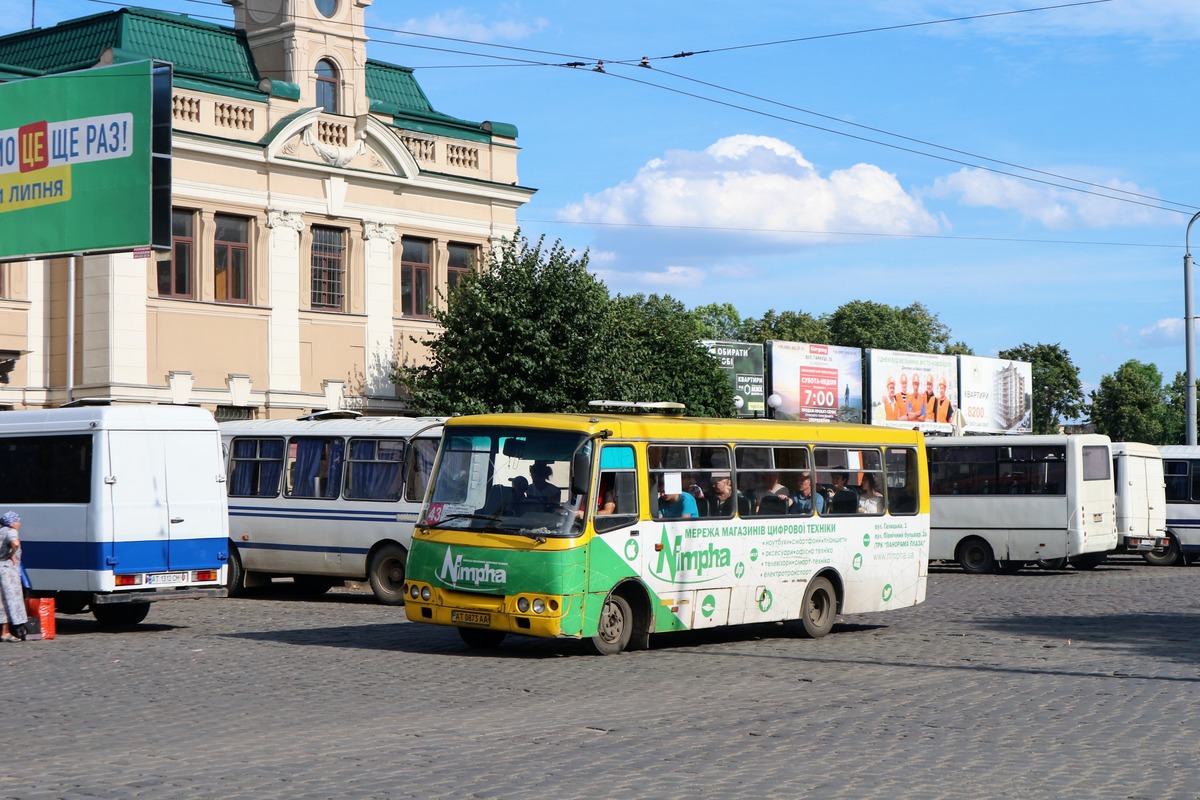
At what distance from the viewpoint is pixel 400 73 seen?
4291 cm

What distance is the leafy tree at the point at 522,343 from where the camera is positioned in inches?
1443

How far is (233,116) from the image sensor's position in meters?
35.8

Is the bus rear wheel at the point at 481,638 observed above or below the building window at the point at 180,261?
below

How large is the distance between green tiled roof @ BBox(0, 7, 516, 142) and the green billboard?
7895 millimetres

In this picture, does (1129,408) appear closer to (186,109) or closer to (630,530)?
(186,109)

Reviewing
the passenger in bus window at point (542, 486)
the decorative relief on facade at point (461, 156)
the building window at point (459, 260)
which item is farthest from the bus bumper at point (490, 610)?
the decorative relief on facade at point (461, 156)

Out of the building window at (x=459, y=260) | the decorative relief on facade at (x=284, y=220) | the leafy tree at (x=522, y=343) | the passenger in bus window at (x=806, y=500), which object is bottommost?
the passenger in bus window at (x=806, y=500)

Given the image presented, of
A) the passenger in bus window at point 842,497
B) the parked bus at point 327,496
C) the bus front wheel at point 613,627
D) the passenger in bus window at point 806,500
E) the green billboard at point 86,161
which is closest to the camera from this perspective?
the bus front wheel at point 613,627

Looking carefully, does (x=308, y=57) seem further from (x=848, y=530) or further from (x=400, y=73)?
(x=848, y=530)

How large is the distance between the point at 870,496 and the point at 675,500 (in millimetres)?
3749

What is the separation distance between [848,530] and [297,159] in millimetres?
21058

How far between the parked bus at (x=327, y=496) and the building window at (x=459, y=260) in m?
14.2

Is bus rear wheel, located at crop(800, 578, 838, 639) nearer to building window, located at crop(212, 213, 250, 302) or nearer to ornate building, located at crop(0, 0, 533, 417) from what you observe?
ornate building, located at crop(0, 0, 533, 417)

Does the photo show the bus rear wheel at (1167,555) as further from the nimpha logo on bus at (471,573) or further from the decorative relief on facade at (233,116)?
the nimpha logo on bus at (471,573)
